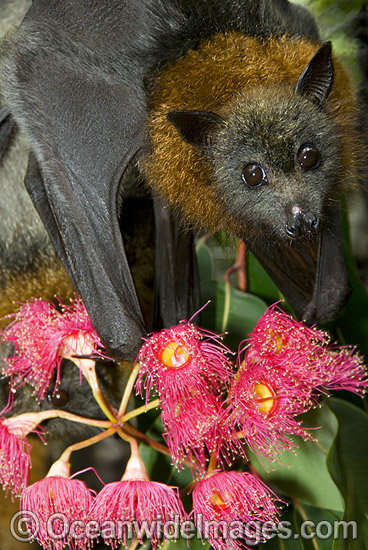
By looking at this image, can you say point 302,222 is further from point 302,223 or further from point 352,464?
point 352,464

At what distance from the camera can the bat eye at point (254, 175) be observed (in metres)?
1.73

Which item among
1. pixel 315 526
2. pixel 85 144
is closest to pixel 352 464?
pixel 315 526

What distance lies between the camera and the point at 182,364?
1.69 meters

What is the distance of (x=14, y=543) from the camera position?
2.68 meters

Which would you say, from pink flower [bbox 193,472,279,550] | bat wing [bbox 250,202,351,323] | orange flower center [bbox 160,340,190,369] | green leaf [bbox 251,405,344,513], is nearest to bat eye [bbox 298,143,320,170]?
bat wing [bbox 250,202,351,323]

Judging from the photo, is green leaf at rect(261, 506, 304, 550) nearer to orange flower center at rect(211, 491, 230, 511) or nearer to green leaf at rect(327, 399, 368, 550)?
green leaf at rect(327, 399, 368, 550)

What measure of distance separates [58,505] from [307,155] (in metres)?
1.12

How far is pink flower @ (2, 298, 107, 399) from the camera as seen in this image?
73.0 inches

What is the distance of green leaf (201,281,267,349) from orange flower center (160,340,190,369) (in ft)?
1.52

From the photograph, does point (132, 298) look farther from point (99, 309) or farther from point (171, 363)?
point (171, 363)

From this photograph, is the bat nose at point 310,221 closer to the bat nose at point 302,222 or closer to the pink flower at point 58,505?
the bat nose at point 302,222

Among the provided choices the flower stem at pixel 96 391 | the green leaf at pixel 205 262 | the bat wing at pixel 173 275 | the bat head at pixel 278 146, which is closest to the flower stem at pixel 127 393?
the flower stem at pixel 96 391

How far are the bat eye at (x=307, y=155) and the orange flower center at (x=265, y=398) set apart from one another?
23.2 inches

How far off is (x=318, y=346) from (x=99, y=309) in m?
0.63
